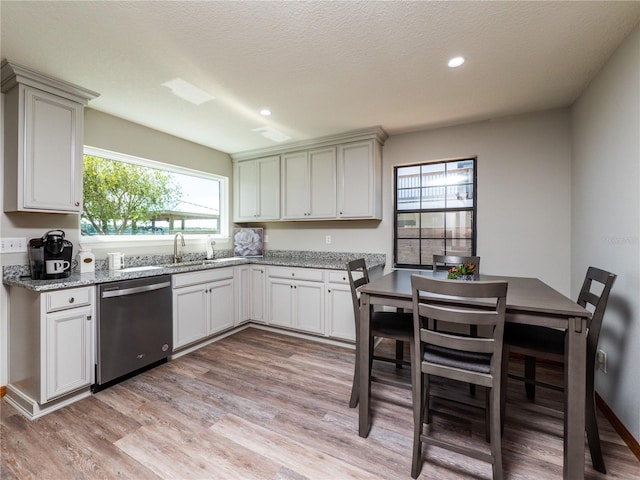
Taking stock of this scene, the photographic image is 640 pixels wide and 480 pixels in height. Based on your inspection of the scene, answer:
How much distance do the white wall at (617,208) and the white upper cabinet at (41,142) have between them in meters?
3.89

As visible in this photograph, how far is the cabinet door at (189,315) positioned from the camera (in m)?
2.84

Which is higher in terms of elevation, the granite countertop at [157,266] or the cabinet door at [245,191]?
the cabinet door at [245,191]

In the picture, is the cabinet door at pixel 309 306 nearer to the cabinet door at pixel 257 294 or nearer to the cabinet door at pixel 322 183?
the cabinet door at pixel 257 294

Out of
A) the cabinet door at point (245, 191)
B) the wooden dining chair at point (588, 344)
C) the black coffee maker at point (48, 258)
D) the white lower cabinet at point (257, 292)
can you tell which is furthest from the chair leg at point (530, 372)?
the black coffee maker at point (48, 258)

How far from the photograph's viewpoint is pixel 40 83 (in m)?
2.14

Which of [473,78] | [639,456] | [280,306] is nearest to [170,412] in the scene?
[280,306]

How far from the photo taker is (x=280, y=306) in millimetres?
3553

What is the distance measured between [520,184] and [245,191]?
3.42 metres

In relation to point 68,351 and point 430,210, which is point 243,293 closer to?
point 68,351

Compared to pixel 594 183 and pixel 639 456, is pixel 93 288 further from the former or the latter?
pixel 594 183

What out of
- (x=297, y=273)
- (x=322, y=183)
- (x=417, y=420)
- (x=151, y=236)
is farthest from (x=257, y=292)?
(x=417, y=420)

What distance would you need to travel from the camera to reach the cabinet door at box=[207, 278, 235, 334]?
3.23 metres

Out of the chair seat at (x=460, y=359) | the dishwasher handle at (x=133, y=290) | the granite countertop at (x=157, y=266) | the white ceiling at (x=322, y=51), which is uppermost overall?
the white ceiling at (x=322, y=51)

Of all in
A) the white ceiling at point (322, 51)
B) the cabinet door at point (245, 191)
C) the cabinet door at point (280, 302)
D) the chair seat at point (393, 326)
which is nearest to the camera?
the white ceiling at point (322, 51)
